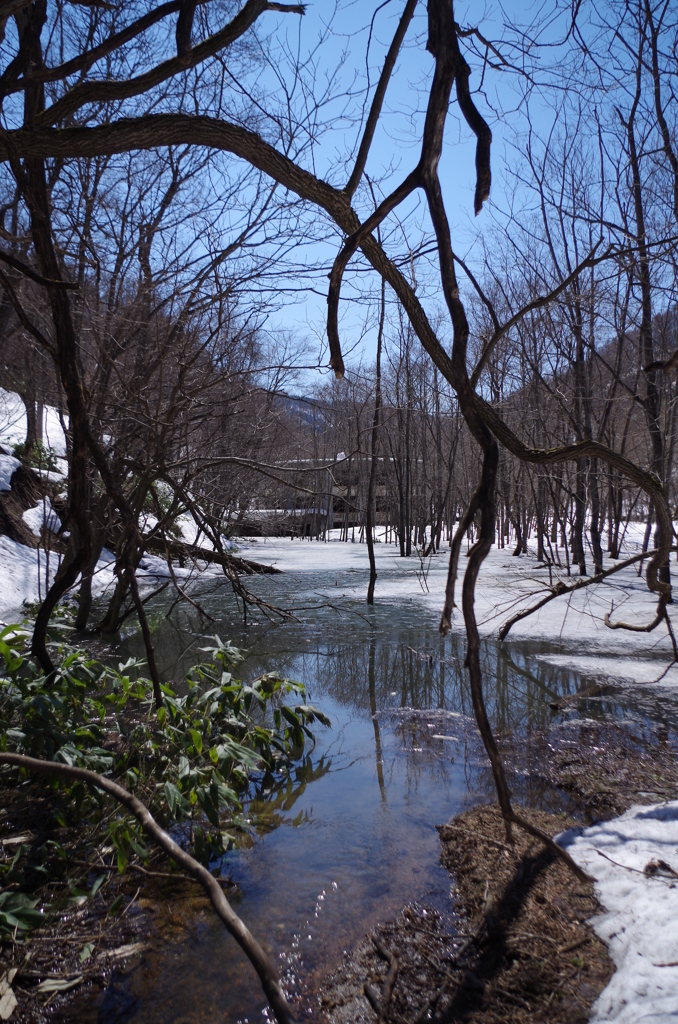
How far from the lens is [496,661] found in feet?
25.1

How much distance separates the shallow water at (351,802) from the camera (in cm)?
254

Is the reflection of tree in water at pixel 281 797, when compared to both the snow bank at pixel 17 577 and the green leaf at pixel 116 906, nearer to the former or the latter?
the green leaf at pixel 116 906

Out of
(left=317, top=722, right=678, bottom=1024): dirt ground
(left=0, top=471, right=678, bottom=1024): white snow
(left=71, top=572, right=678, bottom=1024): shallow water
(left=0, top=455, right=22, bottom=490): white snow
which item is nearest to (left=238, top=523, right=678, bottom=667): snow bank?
(left=0, top=471, right=678, bottom=1024): white snow

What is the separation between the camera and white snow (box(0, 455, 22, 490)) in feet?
40.8

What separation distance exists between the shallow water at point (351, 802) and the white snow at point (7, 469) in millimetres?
5812

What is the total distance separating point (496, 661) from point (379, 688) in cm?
165

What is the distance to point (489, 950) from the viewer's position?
260 cm

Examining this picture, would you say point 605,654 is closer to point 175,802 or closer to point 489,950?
point 489,950

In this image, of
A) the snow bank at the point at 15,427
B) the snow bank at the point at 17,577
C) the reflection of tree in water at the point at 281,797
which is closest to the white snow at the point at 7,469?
the snow bank at the point at 15,427

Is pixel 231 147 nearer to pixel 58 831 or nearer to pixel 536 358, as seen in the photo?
pixel 58 831

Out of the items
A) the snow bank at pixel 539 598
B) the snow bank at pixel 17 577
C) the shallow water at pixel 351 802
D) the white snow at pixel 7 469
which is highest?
the white snow at pixel 7 469

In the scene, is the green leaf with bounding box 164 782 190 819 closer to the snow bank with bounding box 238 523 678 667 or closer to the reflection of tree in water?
the reflection of tree in water

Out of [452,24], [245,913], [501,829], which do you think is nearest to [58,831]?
[245,913]

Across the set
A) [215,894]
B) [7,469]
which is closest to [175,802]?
[215,894]
